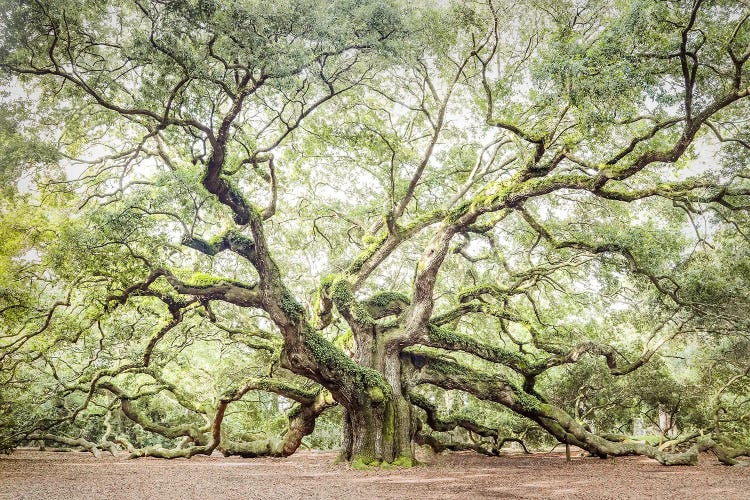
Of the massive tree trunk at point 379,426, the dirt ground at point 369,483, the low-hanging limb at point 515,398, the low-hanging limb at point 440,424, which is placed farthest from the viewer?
the low-hanging limb at point 440,424

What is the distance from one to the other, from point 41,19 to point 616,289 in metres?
13.2

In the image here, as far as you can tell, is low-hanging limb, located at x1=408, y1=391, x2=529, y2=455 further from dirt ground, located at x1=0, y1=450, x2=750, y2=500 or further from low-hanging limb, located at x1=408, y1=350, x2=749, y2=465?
dirt ground, located at x1=0, y1=450, x2=750, y2=500

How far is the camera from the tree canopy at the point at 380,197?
7051mm

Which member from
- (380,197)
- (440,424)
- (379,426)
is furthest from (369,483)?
(380,197)

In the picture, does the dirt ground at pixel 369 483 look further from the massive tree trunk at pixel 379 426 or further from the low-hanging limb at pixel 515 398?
the low-hanging limb at pixel 515 398

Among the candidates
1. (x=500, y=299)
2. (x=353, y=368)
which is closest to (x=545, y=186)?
(x=500, y=299)

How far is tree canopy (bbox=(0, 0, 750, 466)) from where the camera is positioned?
23.1 feet

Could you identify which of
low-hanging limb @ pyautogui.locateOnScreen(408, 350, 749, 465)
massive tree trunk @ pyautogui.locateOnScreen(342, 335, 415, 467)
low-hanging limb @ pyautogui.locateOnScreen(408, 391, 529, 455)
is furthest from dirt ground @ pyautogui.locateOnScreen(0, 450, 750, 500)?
low-hanging limb @ pyautogui.locateOnScreen(408, 391, 529, 455)

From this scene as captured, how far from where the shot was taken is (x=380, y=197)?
1413 centimetres

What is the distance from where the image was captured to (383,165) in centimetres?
1219

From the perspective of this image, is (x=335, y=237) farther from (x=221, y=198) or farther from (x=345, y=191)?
(x=221, y=198)

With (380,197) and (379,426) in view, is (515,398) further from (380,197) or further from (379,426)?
(380,197)

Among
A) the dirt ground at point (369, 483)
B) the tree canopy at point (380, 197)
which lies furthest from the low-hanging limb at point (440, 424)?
the dirt ground at point (369, 483)

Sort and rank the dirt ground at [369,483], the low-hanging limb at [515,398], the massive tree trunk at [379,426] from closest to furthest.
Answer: the dirt ground at [369,483], the massive tree trunk at [379,426], the low-hanging limb at [515,398]
